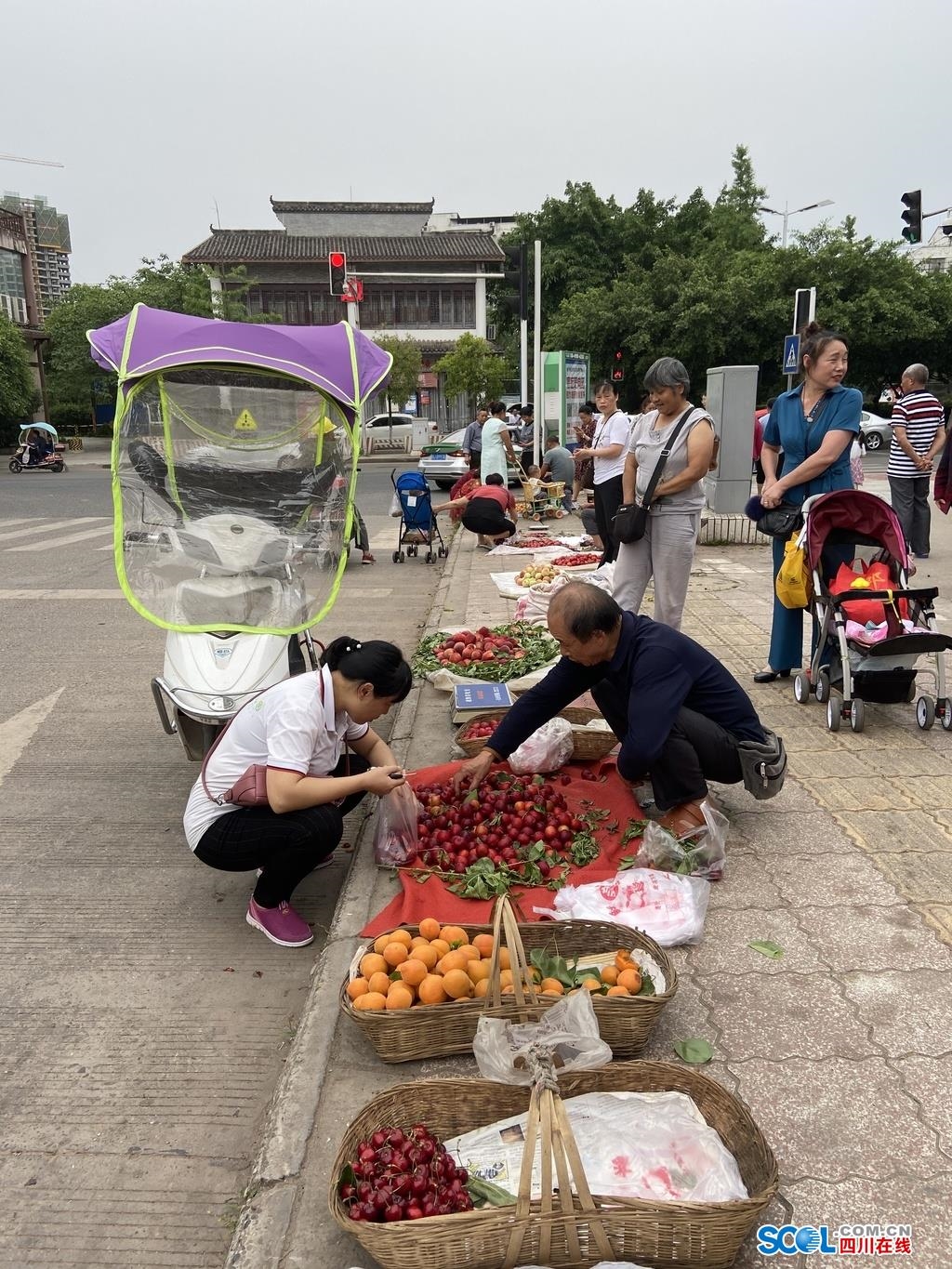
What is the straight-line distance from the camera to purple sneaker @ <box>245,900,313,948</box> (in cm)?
362

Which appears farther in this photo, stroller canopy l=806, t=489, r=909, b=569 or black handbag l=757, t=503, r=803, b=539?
black handbag l=757, t=503, r=803, b=539

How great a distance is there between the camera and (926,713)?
519 cm

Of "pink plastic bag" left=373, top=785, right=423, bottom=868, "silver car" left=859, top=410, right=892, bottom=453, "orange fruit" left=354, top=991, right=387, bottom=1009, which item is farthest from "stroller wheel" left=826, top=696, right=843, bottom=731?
"silver car" left=859, top=410, right=892, bottom=453

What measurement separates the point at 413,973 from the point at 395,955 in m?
0.14

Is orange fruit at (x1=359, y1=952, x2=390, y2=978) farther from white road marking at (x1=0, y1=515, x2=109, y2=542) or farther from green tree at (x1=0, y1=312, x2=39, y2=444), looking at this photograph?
green tree at (x1=0, y1=312, x2=39, y2=444)

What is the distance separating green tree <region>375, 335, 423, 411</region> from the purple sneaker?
33.1 meters

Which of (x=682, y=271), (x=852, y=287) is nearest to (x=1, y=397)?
(x=682, y=271)

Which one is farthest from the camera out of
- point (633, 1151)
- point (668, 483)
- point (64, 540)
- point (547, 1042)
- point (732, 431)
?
point (64, 540)

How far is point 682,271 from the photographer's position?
31.6m

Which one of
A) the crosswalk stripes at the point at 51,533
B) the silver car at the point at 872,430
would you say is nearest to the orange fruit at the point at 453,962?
the crosswalk stripes at the point at 51,533

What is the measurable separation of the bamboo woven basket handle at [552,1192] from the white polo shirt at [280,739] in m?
1.67

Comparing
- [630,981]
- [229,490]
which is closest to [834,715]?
[630,981]

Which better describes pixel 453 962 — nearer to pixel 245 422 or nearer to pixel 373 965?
pixel 373 965

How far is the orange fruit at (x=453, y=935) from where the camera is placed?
301cm
